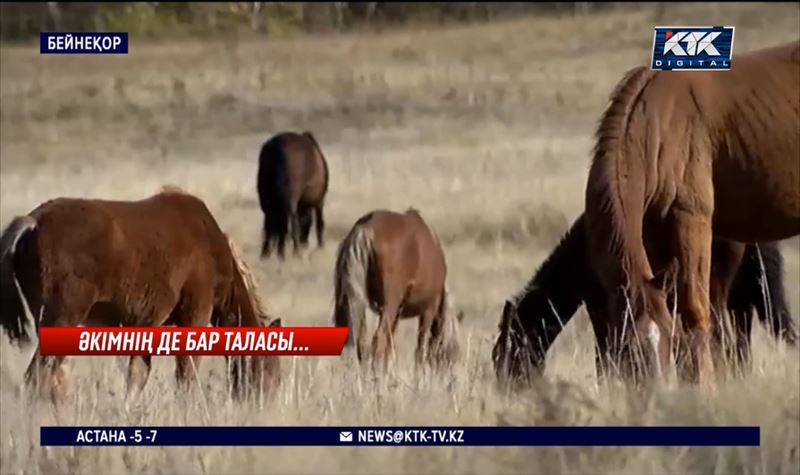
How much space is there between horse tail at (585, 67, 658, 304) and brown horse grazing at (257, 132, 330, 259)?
432 inches

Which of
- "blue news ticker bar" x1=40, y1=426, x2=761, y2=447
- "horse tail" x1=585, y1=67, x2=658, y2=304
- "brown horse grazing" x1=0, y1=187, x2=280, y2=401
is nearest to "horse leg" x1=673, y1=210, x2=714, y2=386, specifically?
"horse tail" x1=585, y1=67, x2=658, y2=304

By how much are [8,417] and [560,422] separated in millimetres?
2072

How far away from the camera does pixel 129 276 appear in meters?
7.43

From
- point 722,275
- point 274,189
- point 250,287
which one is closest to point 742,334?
point 722,275

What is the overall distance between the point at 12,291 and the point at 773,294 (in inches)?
154

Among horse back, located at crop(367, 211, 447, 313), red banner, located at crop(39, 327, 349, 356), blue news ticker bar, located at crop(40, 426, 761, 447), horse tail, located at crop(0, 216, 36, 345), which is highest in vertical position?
horse back, located at crop(367, 211, 447, 313)

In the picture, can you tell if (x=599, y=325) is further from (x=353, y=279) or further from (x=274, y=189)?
(x=274, y=189)

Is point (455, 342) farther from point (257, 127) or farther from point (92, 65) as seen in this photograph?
point (257, 127)

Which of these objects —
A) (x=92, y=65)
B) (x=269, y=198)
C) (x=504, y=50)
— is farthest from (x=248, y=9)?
(x=269, y=198)

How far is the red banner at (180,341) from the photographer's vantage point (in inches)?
233

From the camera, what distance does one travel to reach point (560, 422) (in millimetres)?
5496

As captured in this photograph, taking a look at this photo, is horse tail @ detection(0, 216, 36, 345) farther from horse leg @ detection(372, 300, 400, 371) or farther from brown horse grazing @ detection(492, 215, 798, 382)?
horse leg @ detection(372, 300, 400, 371)

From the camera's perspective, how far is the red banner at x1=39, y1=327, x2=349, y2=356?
5.91m

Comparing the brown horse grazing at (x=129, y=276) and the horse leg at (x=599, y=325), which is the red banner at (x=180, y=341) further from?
the horse leg at (x=599, y=325)
